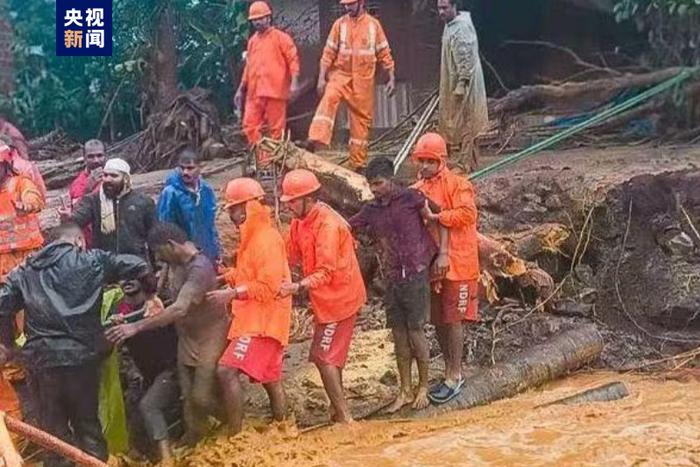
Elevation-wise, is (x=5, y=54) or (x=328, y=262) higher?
(x=5, y=54)

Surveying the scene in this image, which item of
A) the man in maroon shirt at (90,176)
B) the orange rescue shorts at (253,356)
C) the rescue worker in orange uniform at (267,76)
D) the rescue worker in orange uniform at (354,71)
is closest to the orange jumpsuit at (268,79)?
the rescue worker in orange uniform at (267,76)

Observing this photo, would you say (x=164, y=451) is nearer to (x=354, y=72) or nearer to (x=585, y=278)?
(x=354, y=72)

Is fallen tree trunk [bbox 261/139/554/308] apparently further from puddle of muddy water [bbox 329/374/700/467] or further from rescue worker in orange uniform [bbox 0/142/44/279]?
rescue worker in orange uniform [bbox 0/142/44/279]

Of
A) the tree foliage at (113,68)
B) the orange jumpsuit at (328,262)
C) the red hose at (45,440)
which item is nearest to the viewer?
the red hose at (45,440)

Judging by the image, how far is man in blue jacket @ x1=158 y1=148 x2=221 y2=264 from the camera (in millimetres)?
8016

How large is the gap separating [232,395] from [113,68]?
9501 mm

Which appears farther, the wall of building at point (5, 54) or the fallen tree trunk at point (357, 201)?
the wall of building at point (5, 54)

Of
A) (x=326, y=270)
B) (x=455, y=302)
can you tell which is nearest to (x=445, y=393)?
(x=455, y=302)

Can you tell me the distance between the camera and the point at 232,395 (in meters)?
7.00

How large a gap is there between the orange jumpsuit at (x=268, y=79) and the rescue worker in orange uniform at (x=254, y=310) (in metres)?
3.59

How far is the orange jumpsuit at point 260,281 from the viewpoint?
272 inches

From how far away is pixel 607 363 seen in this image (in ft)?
30.7

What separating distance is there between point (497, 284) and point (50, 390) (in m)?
4.10

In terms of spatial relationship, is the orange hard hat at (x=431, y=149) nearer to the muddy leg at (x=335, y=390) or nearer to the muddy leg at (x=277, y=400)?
the muddy leg at (x=335, y=390)
